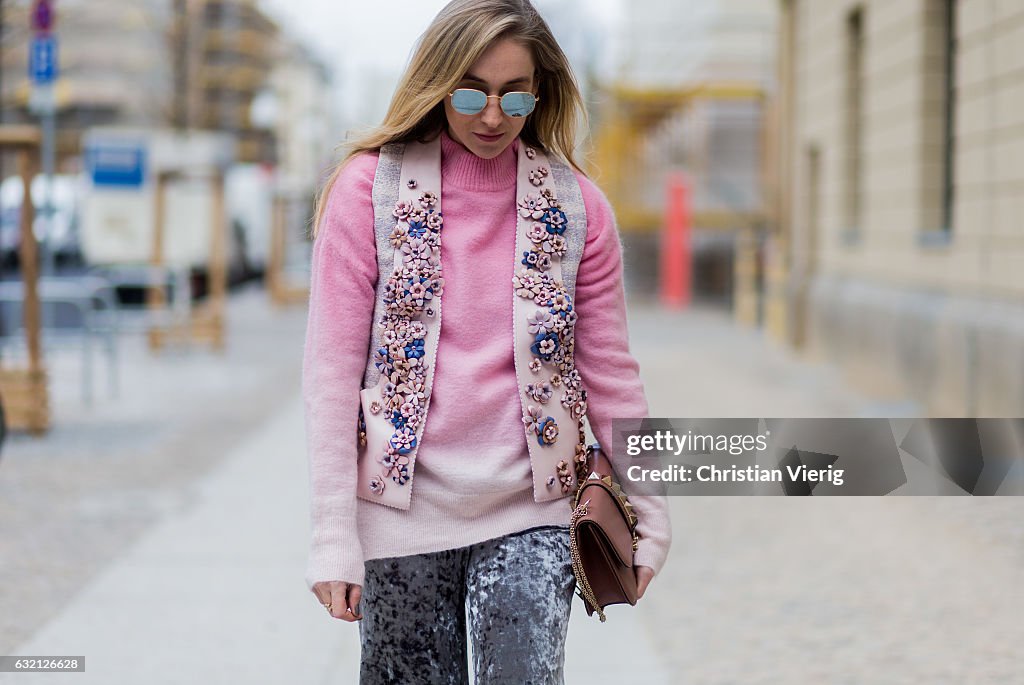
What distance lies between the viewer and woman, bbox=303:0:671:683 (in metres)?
2.41

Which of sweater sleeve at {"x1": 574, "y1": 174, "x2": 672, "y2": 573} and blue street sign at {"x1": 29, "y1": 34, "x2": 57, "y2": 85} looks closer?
sweater sleeve at {"x1": 574, "y1": 174, "x2": 672, "y2": 573}

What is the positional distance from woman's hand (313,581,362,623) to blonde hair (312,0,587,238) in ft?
2.22

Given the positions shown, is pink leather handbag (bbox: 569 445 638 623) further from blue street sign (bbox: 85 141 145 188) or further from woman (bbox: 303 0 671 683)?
blue street sign (bbox: 85 141 145 188)

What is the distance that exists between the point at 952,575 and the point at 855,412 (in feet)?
17.6

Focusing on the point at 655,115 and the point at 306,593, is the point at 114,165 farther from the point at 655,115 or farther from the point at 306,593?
the point at 655,115

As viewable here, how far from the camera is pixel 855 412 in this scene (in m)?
11.1

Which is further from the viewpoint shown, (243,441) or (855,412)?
(855,412)

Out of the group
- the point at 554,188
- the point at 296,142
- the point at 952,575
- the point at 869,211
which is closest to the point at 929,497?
the point at 952,575

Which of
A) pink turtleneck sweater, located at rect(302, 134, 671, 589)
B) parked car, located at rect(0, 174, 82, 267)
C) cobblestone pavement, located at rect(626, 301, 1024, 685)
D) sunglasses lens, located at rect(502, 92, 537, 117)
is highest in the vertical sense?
parked car, located at rect(0, 174, 82, 267)

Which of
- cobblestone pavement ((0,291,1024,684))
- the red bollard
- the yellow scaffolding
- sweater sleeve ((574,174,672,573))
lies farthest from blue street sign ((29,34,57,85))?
the red bollard

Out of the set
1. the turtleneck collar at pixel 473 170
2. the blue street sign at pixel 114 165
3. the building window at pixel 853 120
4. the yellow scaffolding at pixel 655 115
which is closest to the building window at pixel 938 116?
the building window at pixel 853 120

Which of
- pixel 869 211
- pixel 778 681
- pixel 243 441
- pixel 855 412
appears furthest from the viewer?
pixel 869 211

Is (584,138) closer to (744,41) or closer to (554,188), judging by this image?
(554,188)

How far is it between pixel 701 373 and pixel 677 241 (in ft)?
38.8
